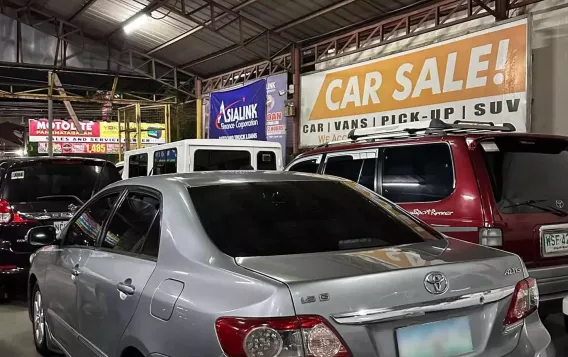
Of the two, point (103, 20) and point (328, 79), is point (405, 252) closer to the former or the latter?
point (328, 79)

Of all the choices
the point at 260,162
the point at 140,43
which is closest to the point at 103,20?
the point at 140,43

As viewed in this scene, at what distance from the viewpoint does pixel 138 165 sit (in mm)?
10344

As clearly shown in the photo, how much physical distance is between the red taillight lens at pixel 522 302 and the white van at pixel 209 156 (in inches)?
266

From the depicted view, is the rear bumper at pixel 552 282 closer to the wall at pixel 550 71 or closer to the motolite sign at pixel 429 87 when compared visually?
the motolite sign at pixel 429 87

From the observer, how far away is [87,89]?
64.1 ft

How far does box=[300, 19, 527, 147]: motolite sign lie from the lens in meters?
8.61

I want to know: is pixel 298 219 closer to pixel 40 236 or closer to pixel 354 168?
pixel 40 236

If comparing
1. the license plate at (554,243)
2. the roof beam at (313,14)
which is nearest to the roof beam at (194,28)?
the roof beam at (313,14)

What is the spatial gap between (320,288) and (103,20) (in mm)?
16479

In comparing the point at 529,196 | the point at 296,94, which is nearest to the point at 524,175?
the point at 529,196

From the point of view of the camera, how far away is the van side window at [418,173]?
4309 millimetres

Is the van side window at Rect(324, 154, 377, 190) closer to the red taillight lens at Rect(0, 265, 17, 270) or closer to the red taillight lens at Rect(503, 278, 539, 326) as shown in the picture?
the red taillight lens at Rect(503, 278, 539, 326)

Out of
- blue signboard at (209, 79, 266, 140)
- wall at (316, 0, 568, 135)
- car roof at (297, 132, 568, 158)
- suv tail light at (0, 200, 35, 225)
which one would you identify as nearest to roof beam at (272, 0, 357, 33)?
blue signboard at (209, 79, 266, 140)

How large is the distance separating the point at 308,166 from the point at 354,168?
0.92m
